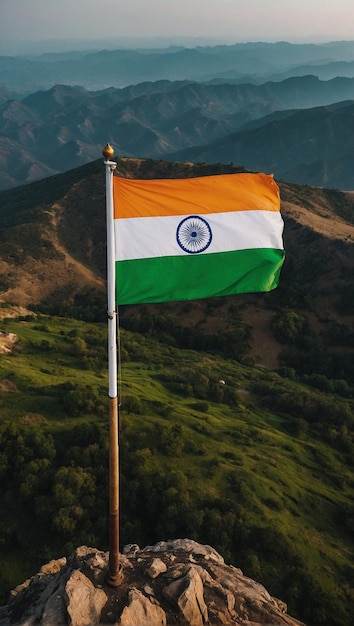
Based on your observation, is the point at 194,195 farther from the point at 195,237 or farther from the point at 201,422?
the point at 201,422

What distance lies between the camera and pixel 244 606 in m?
13.5

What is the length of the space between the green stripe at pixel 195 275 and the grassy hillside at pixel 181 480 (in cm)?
1538

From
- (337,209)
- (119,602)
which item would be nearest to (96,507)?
(119,602)

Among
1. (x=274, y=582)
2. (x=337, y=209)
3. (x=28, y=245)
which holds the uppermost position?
(x=337, y=209)

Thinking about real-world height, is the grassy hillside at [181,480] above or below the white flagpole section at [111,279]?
below

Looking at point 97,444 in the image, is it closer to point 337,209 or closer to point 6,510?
point 6,510

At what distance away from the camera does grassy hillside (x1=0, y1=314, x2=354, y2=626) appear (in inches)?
885

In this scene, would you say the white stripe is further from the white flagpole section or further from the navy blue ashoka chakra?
the white flagpole section

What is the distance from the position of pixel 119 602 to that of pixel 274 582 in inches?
482

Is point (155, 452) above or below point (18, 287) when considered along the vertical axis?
below

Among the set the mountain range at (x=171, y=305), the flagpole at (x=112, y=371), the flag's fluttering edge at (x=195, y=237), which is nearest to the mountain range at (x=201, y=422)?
the mountain range at (x=171, y=305)

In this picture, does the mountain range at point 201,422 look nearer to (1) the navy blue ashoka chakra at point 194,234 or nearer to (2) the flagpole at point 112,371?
(2) the flagpole at point 112,371

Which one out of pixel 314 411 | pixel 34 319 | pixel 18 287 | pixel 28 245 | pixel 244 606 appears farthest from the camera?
A: pixel 28 245

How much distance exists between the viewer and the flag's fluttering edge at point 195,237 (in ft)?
39.2
